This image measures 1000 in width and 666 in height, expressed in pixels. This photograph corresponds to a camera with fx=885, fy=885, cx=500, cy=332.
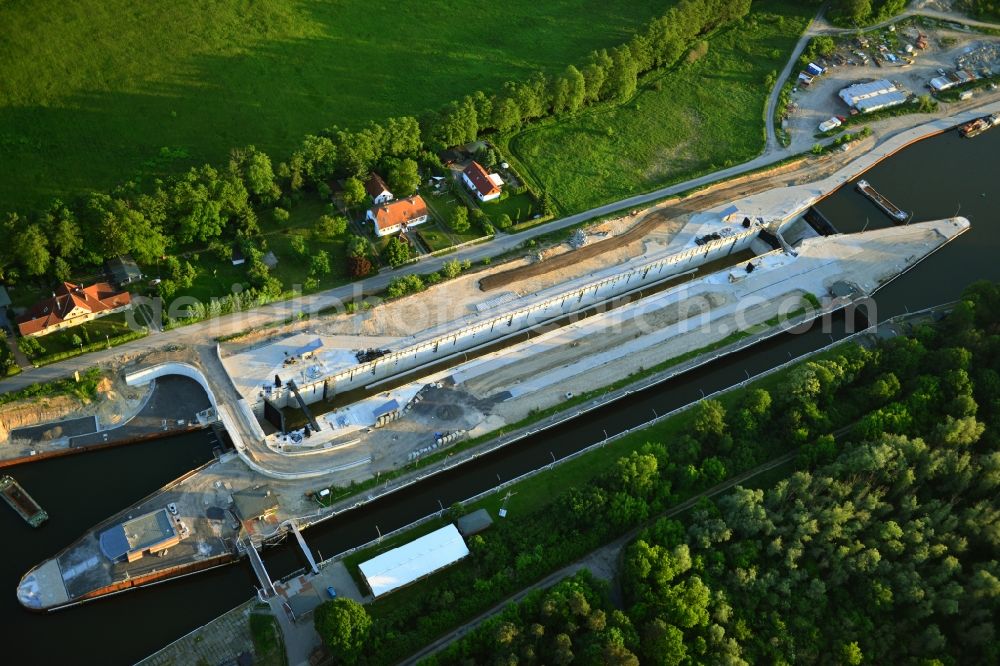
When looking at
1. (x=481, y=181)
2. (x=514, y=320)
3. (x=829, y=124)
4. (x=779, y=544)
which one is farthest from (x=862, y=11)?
(x=779, y=544)

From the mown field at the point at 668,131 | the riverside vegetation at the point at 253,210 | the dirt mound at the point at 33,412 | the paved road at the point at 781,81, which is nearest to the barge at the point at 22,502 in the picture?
the dirt mound at the point at 33,412

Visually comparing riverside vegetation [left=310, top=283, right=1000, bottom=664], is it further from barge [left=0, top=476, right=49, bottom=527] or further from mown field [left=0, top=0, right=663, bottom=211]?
mown field [left=0, top=0, right=663, bottom=211]

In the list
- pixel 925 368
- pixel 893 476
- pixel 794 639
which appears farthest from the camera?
pixel 925 368

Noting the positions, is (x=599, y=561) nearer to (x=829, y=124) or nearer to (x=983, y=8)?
(x=829, y=124)

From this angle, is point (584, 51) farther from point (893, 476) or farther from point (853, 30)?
point (893, 476)

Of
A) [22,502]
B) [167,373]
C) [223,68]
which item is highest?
[223,68]

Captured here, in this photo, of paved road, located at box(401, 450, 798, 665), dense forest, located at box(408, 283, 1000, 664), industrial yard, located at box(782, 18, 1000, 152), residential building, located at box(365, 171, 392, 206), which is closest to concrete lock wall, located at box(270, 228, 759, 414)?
residential building, located at box(365, 171, 392, 206)

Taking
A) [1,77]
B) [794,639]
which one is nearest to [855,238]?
[794,639]
